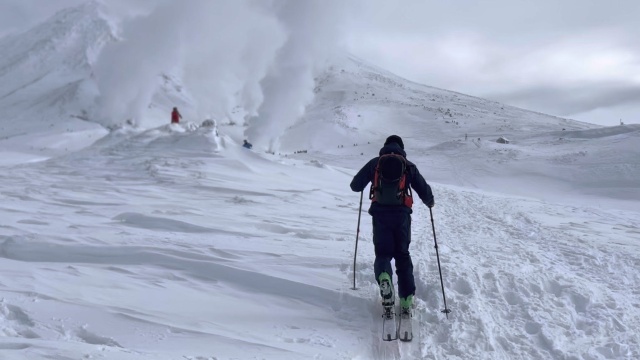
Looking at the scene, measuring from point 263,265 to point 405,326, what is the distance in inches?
88.7

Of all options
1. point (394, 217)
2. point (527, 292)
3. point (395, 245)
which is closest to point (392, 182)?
point (394, 217)

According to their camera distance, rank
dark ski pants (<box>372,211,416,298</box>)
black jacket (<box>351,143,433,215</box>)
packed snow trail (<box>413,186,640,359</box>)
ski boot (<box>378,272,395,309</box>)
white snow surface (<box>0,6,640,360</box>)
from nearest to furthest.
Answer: white snow surface (<box>0,6,640,360</box>), packed snow trail (<box>413,186,640,359</box>), ski boot (<box>378,272,395,309</box>), dark ski pants (<box>372,211,416,298</box>), black jacket (<box>351,143,433,215</box>)

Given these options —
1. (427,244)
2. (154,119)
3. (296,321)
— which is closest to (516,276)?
(427,244)

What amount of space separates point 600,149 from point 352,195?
56.0ft

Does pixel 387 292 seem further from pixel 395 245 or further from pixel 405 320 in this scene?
pixel 395 245

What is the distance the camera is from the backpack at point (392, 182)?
207 inches

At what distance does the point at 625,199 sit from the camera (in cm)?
1903

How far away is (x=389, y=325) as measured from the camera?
15.9ft

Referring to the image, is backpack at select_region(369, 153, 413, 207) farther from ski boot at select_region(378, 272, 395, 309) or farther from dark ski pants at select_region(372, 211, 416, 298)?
ski boot at select_region(378, 272, 395, 309)

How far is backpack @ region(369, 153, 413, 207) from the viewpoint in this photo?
17.2 ft

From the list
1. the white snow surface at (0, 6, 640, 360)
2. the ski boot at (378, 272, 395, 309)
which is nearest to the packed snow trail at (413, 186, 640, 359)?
the white snow surface at (0, 6, 640, 360)

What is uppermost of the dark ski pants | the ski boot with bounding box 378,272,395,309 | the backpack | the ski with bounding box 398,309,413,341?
the backpack

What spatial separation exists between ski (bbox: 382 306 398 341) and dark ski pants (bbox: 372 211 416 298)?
29 cm

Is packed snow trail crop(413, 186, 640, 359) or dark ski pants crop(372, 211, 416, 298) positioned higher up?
dark ski pants crop(372, 211, 416, 298)
